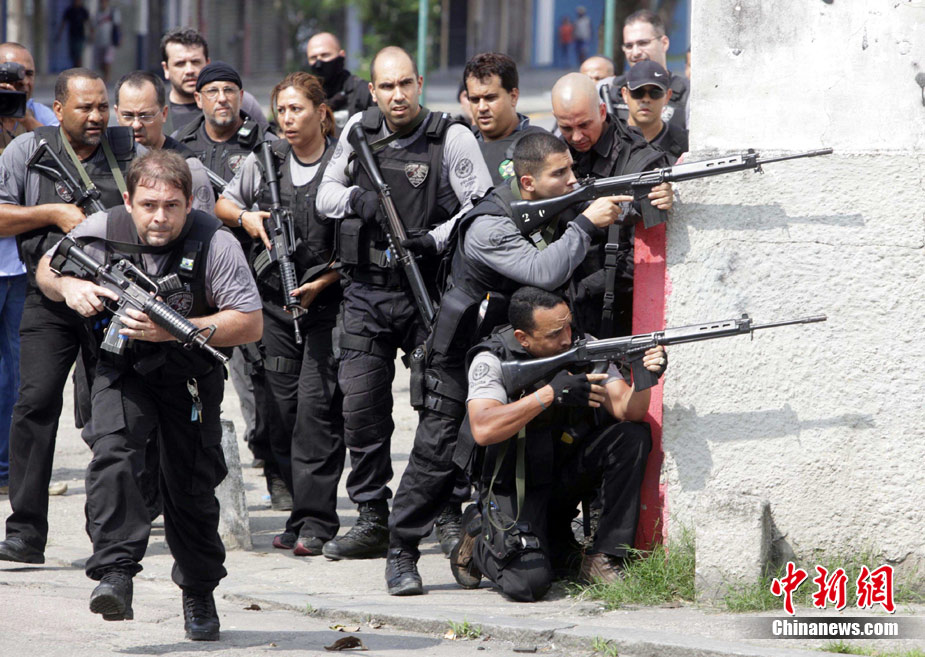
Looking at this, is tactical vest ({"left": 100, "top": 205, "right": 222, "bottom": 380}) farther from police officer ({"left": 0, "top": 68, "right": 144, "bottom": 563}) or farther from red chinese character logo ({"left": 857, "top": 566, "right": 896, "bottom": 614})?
red chinese character logo ({"left": 857, "top": 566, "right": 896, "bottom": 614})

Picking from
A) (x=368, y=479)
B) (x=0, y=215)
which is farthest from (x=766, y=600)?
(x=0, y=215)

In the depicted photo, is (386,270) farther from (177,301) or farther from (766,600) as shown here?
(766,600)

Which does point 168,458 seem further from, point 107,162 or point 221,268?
point 107,162

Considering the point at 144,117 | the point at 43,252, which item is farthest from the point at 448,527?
the point at 144,117

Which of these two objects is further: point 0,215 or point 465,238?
point 0,215

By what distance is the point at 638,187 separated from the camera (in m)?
5.17

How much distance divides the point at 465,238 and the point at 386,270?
659 millimetres

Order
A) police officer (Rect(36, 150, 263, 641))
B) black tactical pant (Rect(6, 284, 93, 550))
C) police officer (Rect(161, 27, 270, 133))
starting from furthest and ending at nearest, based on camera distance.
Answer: police officer (Rect(161, 27, 270, 133)), black tactical pant (Rect(6, 284, 93, 550)), police officer (Rect(36, 150, 263, 641))

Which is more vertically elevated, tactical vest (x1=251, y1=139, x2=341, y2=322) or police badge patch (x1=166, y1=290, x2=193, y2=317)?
tactical vest (x1=251, y1=139, x2=341, y2=322)

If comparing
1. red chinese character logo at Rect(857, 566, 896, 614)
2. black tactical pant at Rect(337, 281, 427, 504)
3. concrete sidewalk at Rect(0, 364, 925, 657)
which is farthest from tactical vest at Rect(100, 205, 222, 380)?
red chinese character logo at Rect(857, 566, 896, 614)

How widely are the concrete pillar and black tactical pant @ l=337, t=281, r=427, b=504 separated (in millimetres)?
613

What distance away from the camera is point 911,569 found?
4988 mm

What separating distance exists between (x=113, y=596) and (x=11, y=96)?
3365 mm

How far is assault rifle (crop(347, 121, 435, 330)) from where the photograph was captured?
582 centimetres
